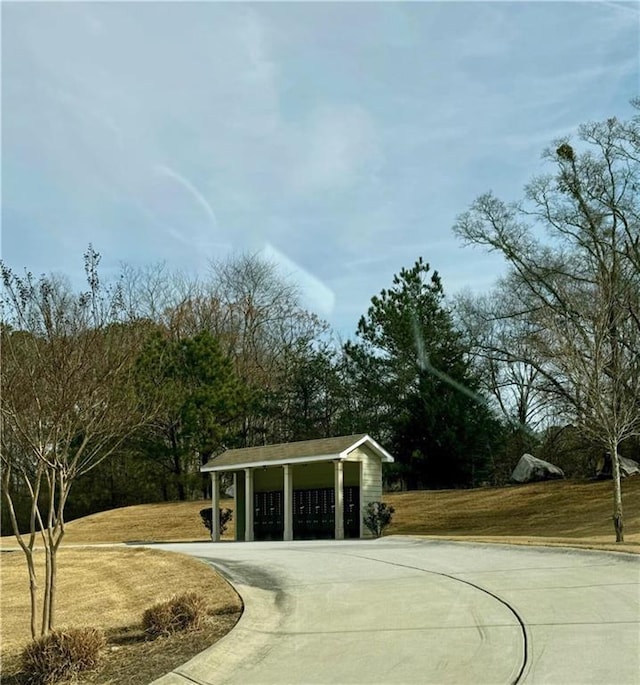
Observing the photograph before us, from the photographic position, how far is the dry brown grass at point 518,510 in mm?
25438

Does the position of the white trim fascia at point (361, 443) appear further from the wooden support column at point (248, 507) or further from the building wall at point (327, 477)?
the wooden support column at point (248, 507)

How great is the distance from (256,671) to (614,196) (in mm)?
26661

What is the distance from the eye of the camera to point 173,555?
16.8 meters

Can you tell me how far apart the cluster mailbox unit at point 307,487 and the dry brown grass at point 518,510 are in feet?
8.88

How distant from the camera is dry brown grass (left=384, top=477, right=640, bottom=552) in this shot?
1001 inches

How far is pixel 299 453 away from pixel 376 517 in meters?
3.27

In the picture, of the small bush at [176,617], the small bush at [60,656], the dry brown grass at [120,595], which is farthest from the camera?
Answer: the small bush at [176,617]

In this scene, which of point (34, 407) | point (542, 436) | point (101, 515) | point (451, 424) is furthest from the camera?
point (542, 436)

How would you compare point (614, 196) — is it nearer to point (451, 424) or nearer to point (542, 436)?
point (451, 424)

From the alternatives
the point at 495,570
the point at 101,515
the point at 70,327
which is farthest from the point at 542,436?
the point at 70,327

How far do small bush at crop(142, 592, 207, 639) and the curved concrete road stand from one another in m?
0.50

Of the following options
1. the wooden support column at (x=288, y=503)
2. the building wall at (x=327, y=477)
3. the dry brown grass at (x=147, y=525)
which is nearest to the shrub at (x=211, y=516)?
the building wall at (x=327, y=477)

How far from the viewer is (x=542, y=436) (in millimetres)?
40812

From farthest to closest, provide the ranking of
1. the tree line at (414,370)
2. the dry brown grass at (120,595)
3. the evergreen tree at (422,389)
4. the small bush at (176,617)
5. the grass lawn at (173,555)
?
the evergreen tree at (422,389)
the tree line at (414,370)
the small bush at (176,617)
the grass lawn at (173,555)
the dry brown grass at (120,595)
